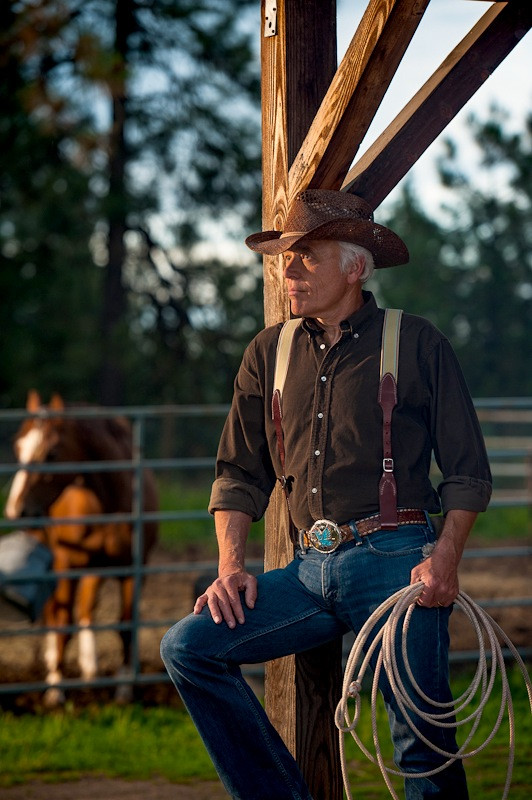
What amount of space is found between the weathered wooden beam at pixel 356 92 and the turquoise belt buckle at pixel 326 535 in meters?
0.90

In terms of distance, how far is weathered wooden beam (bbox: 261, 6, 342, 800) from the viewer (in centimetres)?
281

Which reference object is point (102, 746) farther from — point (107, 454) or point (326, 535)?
point (326, 535)

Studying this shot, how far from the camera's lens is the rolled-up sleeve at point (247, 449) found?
2.69 meters

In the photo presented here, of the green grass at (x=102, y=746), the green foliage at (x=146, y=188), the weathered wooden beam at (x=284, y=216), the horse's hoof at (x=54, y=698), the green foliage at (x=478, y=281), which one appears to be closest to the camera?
the weathered wooden beam at (x=284, y=216)

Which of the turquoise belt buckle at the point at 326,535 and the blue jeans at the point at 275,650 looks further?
the turquoise belt buckle at the point at 326,535

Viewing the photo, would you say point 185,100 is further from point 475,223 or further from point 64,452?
point 475,223

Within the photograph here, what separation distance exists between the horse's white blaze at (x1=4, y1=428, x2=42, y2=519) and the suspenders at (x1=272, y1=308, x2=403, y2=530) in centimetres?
305

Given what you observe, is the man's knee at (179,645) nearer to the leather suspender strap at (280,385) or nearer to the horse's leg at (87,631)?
the leather suspender strap at (280,385)

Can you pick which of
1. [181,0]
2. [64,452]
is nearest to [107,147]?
[181,0]

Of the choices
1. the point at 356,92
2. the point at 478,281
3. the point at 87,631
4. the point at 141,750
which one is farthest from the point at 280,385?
→ the point at 478,281

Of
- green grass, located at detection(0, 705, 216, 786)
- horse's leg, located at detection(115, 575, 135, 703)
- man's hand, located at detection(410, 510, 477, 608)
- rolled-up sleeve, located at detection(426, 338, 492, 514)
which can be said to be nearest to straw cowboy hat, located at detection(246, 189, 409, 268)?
rolled-up sleeve, located at detection(426, 338, 492, 514)

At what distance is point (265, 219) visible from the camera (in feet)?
9.87

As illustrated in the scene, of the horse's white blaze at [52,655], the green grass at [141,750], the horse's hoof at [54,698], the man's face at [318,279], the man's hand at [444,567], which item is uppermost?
the man's face at [318,279]

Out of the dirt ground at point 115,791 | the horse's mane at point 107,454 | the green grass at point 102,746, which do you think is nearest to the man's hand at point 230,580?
the dirt ground at point 115,791
